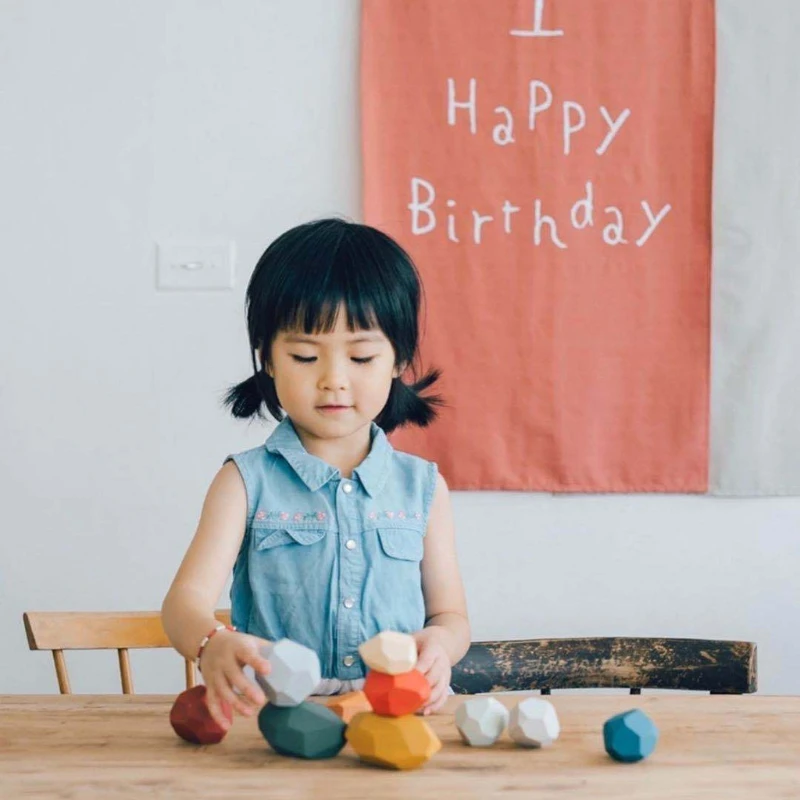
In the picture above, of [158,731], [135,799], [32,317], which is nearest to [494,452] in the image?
[32,317]

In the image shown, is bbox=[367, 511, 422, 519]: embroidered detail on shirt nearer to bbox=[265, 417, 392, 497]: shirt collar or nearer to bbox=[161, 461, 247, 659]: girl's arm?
bbox=[265, 417, 392, 497]: shirt collar

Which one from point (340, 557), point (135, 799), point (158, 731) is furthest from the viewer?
point (340, 557)

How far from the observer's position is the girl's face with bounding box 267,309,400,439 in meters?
1.07

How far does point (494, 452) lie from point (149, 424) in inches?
23.4

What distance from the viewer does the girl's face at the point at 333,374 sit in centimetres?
107

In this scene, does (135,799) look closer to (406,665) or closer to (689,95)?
(406,665)

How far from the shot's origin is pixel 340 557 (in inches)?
45.1

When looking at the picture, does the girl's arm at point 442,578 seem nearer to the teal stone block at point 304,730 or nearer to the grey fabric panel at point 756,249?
the teal stone block at point 304,730

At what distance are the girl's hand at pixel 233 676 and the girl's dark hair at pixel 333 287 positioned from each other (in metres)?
0.35

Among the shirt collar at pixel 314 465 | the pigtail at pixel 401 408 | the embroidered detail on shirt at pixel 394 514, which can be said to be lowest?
the embroidered detail on shirt at pixel 394 514

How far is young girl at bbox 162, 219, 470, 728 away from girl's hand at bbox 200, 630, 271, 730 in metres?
0.21

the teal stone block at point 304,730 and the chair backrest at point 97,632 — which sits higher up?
the teal stone block at point 304,730

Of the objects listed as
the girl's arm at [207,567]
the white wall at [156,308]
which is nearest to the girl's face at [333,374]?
the girl's arm at [207,567]

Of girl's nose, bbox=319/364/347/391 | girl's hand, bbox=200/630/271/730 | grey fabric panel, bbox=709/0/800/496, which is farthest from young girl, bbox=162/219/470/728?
grey fabric panel, bbox=709/0/800/496
